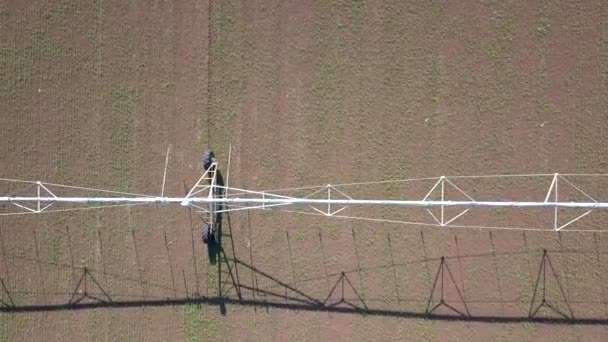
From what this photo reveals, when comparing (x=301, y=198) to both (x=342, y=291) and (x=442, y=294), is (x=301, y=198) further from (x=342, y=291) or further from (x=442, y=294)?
(x=442, y=294)

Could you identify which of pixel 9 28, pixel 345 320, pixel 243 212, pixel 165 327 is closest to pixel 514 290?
pixel 345 320

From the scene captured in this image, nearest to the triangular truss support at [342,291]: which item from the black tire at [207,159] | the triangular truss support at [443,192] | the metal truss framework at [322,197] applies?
the metal truss framework at [322,197]

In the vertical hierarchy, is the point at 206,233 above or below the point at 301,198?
below

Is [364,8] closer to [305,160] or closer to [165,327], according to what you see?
[305,160]

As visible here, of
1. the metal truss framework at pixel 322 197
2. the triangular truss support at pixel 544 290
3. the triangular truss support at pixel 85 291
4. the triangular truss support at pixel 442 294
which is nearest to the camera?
the metal truss framework at pixel 322 197

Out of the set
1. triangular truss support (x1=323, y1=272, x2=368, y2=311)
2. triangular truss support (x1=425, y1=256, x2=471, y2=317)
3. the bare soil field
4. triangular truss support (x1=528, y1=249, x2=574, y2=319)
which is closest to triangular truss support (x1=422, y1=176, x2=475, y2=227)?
the bare soil field

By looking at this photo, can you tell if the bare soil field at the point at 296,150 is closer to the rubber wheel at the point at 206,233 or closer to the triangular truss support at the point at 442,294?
the triangular truss support at the point at 442,294

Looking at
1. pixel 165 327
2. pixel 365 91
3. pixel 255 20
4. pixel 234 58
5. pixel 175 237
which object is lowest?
pixel 165 327

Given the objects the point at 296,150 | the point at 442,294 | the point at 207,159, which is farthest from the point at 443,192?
the point at 207,159

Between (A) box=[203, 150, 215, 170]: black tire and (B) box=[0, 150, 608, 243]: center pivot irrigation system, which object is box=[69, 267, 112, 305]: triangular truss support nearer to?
(B) box=[0, 150, 608, 243]: center pivot irrigation system
